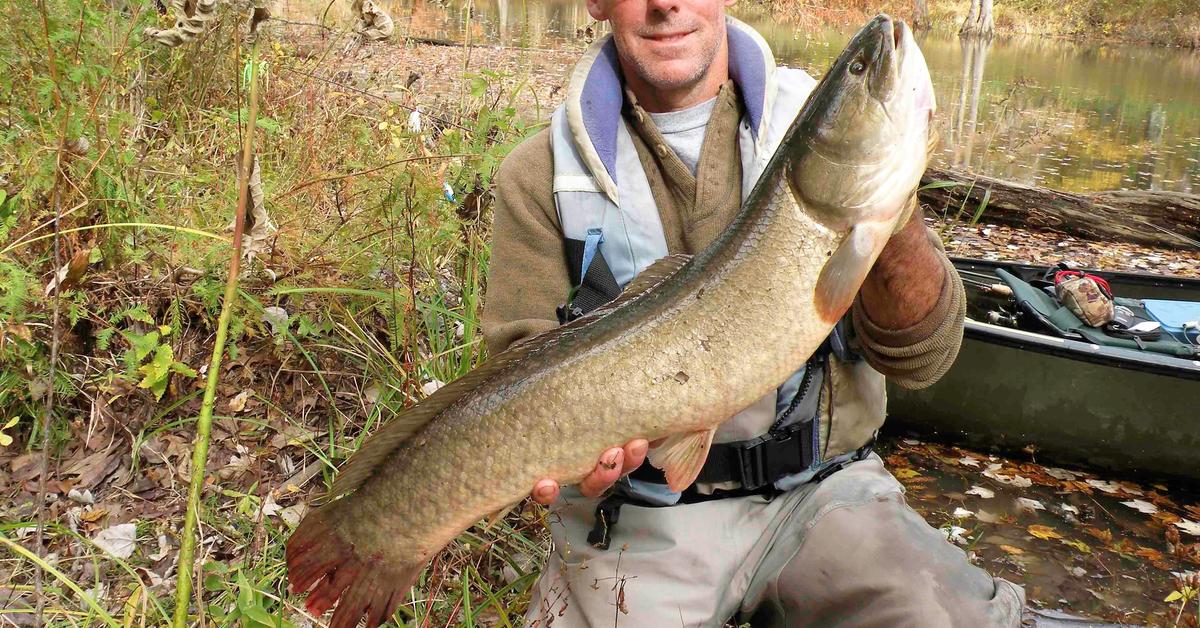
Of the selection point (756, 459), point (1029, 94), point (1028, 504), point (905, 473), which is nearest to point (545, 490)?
point (756, 459)

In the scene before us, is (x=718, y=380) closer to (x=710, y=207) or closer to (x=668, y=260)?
(x=668, y=260)

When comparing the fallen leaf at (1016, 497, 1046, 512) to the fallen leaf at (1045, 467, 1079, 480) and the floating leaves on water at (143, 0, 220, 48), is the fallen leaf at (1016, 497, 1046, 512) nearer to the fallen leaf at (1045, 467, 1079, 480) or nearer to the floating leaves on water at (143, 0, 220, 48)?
the fallen leaf at (1045, 467, 1079, 480)

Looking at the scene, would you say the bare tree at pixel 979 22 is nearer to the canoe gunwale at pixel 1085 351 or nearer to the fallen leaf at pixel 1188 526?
the canoe gunwale at pixel 1085 351

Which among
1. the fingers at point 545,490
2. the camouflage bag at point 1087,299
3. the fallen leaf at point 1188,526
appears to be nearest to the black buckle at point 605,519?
the fingers at point 545,490

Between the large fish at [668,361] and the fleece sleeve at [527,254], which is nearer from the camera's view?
the large fish at [668,361]

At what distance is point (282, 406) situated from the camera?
357 cm

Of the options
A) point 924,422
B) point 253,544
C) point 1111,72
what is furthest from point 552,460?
point 1111,72

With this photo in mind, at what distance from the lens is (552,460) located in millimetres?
2033

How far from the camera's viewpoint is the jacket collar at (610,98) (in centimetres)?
256

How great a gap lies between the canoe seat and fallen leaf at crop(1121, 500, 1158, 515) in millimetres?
679

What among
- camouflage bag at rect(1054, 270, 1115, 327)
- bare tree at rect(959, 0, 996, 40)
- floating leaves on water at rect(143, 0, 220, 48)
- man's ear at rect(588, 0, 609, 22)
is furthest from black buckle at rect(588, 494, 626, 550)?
bare tree at rect(959, 0, 996, 40)

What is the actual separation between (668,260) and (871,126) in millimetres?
562

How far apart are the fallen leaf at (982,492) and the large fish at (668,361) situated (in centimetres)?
242

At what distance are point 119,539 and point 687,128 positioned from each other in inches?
90.0
